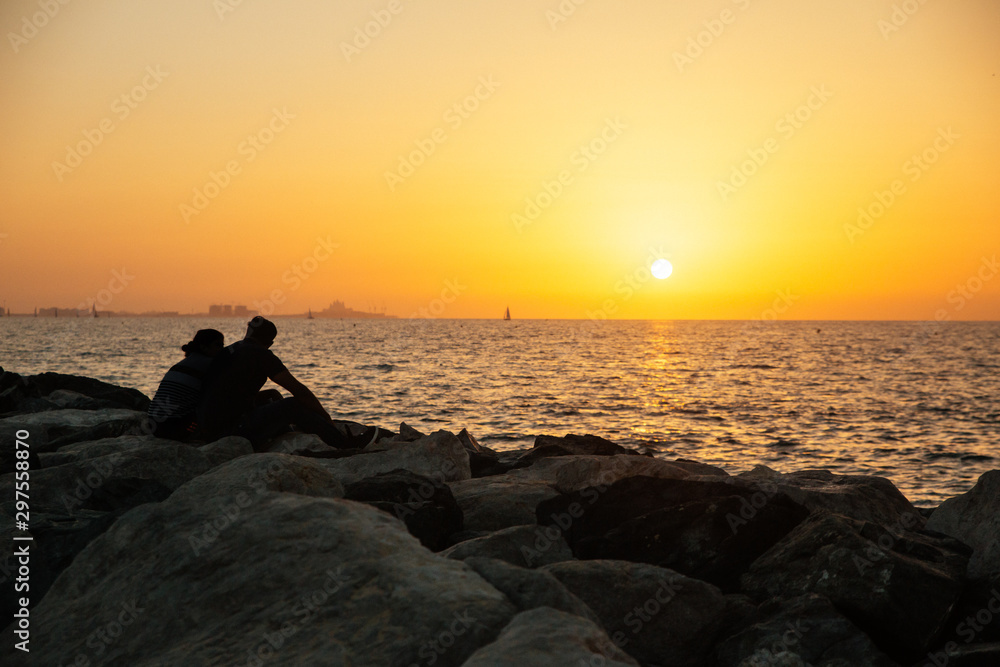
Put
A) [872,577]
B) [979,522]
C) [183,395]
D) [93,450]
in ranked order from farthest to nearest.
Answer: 1. [183,395]
2. [93,450]
3. [979,522]
4. [872,577]

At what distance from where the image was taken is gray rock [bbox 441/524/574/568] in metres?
5.44

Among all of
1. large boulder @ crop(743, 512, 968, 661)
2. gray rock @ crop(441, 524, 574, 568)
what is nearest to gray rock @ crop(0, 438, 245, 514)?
gray rock @ crop(441, 524, 574, 568)

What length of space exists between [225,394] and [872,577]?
724 centimetres

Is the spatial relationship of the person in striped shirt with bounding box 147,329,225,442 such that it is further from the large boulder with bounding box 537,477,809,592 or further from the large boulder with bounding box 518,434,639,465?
the large boulder with bounding box 537,477,809,592

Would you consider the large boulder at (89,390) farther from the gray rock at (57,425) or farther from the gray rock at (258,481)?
the gray rock at (258,481)

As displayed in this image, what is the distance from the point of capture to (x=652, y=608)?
17.1ft

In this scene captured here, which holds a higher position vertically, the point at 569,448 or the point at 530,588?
the point at 530,588

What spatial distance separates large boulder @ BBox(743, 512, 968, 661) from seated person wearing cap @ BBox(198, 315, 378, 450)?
5.75 metres

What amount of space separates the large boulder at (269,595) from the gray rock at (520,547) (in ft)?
3.31

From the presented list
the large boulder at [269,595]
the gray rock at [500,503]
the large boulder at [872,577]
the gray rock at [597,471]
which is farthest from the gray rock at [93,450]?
the large boulder at [872,577]

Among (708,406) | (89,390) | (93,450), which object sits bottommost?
(708,406)

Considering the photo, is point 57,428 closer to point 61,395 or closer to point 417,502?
point 61,395

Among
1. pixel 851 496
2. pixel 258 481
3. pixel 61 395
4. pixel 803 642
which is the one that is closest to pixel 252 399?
pixel 258 481

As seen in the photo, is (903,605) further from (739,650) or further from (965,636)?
(739,650)
